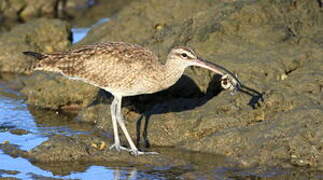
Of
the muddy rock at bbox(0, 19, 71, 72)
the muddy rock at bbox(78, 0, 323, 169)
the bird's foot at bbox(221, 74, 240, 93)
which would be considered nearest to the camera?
the muddy rock at bbox(78, 0, 323, 169)

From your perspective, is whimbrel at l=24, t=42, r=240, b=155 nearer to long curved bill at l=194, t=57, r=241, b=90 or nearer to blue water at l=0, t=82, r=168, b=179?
long curved bill at l=194, t=57, r=241, b=90

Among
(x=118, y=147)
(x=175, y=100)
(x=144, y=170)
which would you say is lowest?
(x=144, y=170)

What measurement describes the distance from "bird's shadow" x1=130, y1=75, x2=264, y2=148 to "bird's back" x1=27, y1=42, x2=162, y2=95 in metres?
0.86

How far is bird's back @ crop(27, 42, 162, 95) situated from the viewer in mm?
10875

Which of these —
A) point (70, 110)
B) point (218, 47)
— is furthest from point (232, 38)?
point (70, 110)

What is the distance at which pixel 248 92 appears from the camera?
37.6ft

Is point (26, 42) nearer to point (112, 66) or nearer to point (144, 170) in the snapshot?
point (112, 66)

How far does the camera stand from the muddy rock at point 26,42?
16.3 meters

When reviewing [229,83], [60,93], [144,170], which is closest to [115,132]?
[144,170]

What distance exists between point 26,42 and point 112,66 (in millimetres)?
6005

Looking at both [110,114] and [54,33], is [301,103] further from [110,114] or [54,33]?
[54,33]

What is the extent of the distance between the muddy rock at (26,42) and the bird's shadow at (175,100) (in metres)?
4.68

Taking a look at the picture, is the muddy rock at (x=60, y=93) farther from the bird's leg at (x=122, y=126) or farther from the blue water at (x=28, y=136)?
the bird's leg at (x=122, y=126)

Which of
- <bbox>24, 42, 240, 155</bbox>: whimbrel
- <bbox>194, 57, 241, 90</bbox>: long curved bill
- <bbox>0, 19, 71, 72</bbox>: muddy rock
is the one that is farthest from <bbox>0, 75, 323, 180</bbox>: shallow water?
<bbox>0, 19, 71, 72</bbox>: muddy rock
